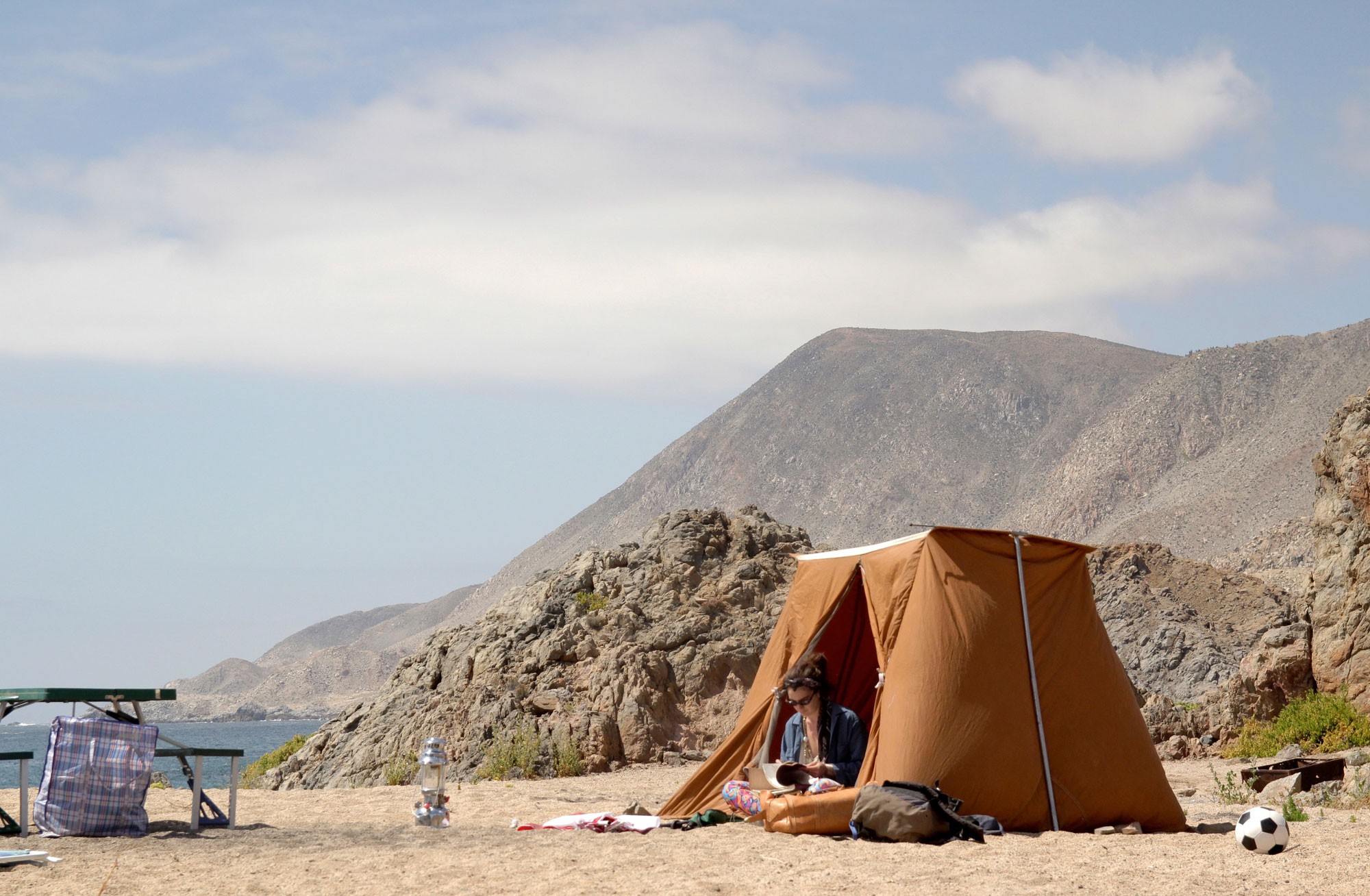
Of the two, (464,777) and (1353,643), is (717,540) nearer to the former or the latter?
(464,777)

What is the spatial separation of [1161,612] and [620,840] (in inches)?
822

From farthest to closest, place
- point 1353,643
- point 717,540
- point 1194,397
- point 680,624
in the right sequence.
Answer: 1. point 1194,397
2. point 717,540
3. point 680,624
4. point 1353,643

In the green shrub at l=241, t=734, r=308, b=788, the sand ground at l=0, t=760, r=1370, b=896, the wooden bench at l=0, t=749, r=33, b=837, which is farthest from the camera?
the green shrub at l=241, t=734, r=308, b=788

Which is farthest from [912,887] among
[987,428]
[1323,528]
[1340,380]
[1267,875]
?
[987,428]

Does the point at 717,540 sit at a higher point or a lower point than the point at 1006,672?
higher

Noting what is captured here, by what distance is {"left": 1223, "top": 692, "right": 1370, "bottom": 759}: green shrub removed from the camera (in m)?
13.8

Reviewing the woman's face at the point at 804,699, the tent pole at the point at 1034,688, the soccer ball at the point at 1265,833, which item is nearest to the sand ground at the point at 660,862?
the soccer ball at the point at 1265,833

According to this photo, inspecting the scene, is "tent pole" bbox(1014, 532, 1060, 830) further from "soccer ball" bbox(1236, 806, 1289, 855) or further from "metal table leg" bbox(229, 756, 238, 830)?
"metal table leg" bbox(229, 756, 238, 830)

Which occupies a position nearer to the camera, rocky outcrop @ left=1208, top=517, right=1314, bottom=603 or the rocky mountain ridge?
the rocky mountain ridge

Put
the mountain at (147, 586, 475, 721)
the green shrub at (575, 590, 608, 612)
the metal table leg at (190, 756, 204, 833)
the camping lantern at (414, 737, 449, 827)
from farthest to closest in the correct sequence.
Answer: the mountain at (147, 586, 475, 721) → the green shrub at (575, 590, 608, 612) → the camping lantern at (414, 737, 449, 827) → the metal table leg at (190, 756, 204, 833)

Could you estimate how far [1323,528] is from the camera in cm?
1619

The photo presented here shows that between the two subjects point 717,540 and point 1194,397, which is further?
point 1194,397

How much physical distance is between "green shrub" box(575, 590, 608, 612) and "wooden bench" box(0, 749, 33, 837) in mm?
10614

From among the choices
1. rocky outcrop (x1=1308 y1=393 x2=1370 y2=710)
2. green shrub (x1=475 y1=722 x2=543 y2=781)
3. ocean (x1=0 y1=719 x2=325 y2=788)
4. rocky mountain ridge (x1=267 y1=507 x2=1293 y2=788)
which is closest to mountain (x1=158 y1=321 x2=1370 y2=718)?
ocean (x1=0 y1=719 x2=325 y2=788)
